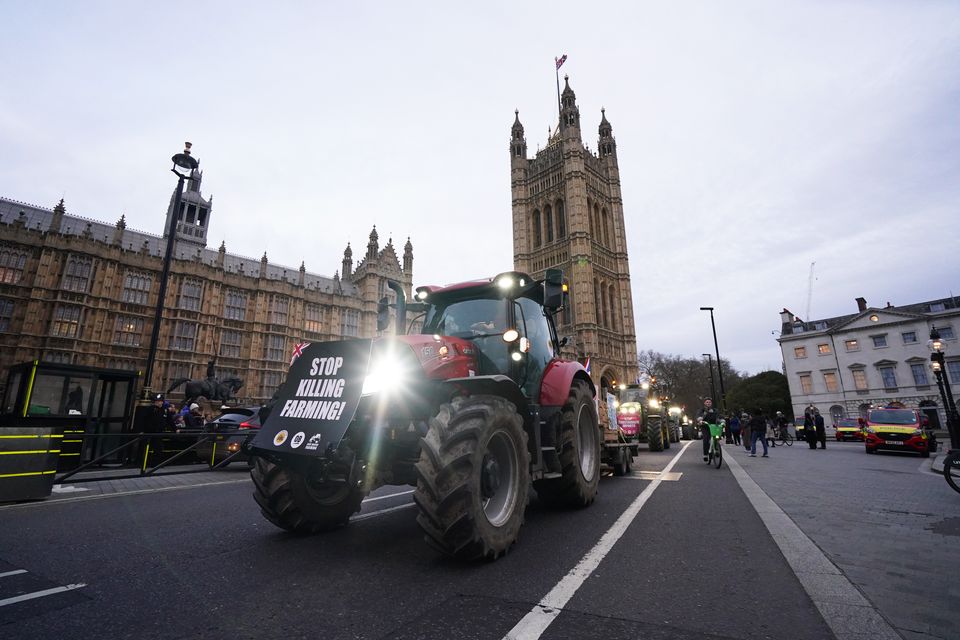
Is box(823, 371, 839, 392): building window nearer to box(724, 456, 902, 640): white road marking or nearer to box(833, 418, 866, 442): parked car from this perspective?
box(833, 418, 866, 442): parked car

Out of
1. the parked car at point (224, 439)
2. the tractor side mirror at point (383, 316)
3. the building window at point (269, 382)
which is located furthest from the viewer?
the building window at point (269, 382)

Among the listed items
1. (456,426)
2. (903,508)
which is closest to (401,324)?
(456,426)

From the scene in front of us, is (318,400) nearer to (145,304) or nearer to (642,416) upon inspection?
(642,416)

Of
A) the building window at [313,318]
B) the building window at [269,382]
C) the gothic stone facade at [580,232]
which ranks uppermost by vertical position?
the gothic stone facade at [580,232]

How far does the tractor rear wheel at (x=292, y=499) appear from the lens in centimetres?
415

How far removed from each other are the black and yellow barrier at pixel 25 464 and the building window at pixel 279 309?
1415 inches

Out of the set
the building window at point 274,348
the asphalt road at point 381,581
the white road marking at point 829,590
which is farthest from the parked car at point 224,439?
the building window at point 274,348

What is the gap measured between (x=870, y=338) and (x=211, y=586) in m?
66.2

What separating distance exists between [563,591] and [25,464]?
30.5 ft

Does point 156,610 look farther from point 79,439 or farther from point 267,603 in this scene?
point 79,439

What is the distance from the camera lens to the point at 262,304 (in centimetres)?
4041

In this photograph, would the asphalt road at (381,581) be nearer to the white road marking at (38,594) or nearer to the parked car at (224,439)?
the white road marking at (38,594)

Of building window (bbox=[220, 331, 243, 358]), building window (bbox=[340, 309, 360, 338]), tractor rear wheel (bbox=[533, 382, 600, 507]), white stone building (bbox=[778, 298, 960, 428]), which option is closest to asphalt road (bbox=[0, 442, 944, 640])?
tractor rear wheel (bbox=[533, 382, 600, 507])

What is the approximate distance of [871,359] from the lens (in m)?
47.6
